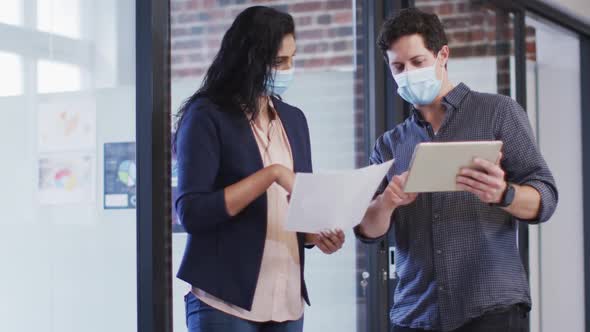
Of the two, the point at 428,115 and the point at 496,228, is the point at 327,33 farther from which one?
the point at 496,228

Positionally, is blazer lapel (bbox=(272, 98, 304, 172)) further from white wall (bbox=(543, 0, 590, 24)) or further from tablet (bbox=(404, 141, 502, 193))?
white wall (bbox=(543, 0, 590, 24))

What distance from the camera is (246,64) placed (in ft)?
6.89

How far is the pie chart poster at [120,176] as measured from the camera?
7.97 ft

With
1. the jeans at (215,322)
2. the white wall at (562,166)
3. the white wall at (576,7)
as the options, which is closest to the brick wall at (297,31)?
the jeans at (215,322)

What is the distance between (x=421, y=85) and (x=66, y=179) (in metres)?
0.95

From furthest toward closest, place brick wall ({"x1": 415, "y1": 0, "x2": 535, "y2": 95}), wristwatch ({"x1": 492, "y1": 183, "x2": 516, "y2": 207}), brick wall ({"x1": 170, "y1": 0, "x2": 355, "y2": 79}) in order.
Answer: brick wall ({"x1": 415, "y1": 0, "x2": 535, "y2": 95}) → brick wall ({"x1": 170, "y1": 0, "x2": 355, "y2": 79}) → wristwatch ({"x1": 492, "y1": 183, "x2": 516, "y2": 207})

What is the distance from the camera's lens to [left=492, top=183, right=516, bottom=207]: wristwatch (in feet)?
6.73

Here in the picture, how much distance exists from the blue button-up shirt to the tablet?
0.16m

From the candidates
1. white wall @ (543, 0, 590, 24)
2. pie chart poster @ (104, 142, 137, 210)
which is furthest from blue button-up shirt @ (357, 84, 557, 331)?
white wall @ (543, 0, 590, 24)

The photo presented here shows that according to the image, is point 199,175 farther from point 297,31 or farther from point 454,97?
point 297,31

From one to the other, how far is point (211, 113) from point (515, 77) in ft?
9.56

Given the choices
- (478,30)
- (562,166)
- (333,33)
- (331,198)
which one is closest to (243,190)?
(331,198)

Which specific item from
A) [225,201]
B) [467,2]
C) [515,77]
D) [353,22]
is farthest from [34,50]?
[515,77]

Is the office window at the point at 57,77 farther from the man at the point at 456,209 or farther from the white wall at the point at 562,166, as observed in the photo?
the white wall at the point at 562,166
